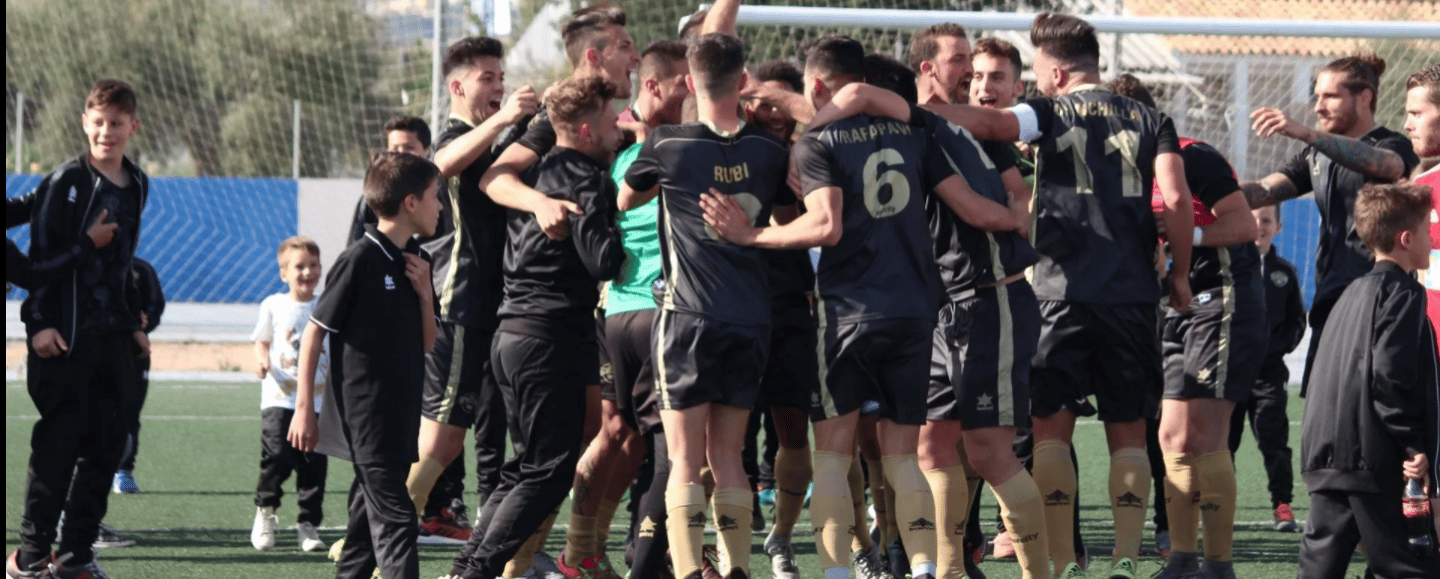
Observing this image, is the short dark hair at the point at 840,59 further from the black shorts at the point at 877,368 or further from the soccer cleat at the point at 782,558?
the soccer cleat at the point at 782,558

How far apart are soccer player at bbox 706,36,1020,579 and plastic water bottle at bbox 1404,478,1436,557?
1.46m

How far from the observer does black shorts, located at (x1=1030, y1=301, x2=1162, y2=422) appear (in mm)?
5414

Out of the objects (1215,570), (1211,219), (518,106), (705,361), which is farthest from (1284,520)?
(518,106)

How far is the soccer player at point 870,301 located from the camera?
16.3 feet

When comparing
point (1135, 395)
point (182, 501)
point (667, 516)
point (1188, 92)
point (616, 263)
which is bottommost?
point (182, 501)

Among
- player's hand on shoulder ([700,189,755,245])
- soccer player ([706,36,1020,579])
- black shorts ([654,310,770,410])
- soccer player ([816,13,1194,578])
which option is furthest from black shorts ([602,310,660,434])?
soccer player ([816,13,1194,578])

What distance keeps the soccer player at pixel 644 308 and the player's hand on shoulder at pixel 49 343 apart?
2001mm

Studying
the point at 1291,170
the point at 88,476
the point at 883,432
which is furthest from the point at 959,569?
the point at 88,476

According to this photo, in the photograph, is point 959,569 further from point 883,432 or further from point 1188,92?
point 1188,92

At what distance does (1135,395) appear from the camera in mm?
5480

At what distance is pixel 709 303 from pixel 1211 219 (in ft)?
7.08

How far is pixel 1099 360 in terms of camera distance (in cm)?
549

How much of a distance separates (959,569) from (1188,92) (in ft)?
36.1

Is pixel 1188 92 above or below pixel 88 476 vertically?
above
